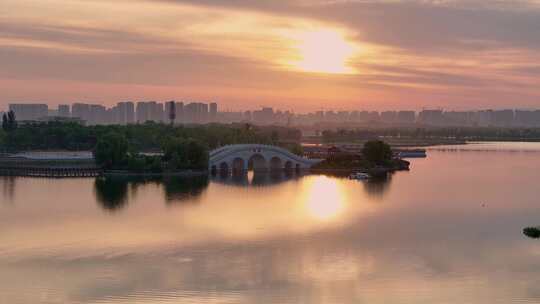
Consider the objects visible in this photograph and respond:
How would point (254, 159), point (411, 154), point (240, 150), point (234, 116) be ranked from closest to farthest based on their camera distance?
point (240, 150)
point (254, 159)
point (411, 154)
point (234, 116)

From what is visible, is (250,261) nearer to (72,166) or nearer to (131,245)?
(131,245)

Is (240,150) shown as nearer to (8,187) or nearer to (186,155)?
(186,155)

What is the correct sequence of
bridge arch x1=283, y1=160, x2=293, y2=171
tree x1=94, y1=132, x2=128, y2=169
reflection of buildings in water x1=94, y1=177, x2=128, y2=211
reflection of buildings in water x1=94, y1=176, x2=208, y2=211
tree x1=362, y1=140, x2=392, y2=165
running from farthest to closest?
tree x1=362, y1=140, x2=392, y2=165
bridge arch x1=283, y1=160, x2=293, y2=171
tree x1=94, y1=132, x2=128, y2=169
reflection of buildings in water x1=94, y1=176, x2=208, y2=211
reflection of buildings in water x1=94, y1=177, x2=128, y2=211

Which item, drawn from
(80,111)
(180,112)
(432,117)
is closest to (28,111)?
(80,111)

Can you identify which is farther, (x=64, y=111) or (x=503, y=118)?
(x=503, y=118)

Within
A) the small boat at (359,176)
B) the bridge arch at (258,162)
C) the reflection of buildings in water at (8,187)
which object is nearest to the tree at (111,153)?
the reflection of buildings in water at (8,187)

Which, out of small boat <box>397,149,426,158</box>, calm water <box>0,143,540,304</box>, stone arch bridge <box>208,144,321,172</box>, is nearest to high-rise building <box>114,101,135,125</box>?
small boat <box>397,149,426,158</box>

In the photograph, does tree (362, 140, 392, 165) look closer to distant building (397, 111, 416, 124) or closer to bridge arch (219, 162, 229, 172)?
bridge arch (219, 162, 229, 172)
